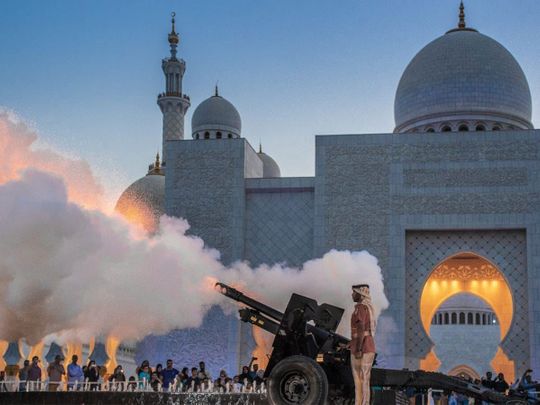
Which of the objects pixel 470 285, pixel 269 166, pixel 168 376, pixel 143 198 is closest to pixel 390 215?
pixel 470 285

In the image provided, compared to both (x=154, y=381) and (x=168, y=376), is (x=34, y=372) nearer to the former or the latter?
(x=154, y=381)

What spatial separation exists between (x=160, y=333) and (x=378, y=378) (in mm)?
13482

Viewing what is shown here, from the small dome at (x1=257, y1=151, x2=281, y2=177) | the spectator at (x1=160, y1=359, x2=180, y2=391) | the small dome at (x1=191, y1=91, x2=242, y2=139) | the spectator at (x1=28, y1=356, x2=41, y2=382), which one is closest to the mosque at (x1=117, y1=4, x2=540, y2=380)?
the small dome at (x1=191, y1=91, x2=242, y2=139)

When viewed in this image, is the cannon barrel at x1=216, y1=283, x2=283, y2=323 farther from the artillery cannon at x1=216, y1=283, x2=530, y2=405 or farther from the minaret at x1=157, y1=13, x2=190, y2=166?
the minaret at x1=157, y1=13, x2=190, y2=166

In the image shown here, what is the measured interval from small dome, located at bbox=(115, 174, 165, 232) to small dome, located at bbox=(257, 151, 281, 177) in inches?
173

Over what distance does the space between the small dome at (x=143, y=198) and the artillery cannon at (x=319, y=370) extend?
67.3 ft

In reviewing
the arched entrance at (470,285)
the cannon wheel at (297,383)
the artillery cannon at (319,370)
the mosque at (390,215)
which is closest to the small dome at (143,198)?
the mosque at (390,215)

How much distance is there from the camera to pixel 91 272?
15.2 metres

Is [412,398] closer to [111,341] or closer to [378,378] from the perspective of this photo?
[378,378]

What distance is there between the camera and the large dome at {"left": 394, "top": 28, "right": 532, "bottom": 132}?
2530 cm

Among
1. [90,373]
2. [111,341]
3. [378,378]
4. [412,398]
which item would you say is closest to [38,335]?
[90,373]

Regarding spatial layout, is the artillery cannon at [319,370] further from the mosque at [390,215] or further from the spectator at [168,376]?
the mosque at [390,215]

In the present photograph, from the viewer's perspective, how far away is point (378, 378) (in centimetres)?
887

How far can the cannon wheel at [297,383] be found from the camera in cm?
845
